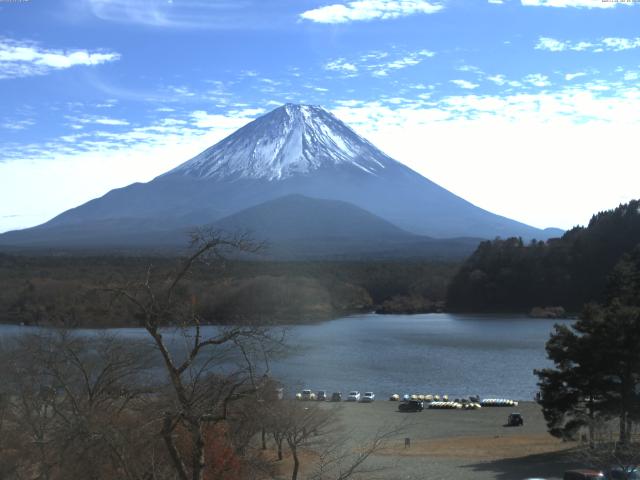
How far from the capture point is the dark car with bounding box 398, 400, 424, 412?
19375mm

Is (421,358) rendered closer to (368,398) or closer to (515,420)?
(368,398)

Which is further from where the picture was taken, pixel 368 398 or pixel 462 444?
pixel 368 398

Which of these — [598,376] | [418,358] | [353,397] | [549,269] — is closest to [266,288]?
[418,358]

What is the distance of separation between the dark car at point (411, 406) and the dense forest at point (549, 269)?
3130 cm

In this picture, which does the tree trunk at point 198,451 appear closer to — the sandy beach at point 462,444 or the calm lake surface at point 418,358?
the sandy beach at point 462,444

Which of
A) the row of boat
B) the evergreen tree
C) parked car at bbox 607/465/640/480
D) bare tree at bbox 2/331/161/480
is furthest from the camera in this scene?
the row of boat

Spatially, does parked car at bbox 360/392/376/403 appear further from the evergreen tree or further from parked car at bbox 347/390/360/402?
the evergreen tree

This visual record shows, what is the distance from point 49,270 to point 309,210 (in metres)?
60.0

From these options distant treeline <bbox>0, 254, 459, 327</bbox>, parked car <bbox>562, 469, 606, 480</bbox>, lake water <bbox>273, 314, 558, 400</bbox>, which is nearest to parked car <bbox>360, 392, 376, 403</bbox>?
lake water <bbox>273, 314, 558, 400</bbox>

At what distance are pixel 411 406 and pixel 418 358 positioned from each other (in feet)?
A: 33.1

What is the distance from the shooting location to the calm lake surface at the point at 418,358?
23.3m

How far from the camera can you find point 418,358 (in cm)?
2947

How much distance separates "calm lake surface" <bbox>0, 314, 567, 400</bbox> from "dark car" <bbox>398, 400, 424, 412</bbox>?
6.86ft

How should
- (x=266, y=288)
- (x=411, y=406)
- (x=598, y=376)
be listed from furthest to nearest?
Result: (x=266, y=288), (x=411, y=406), (x=598, y=376)
